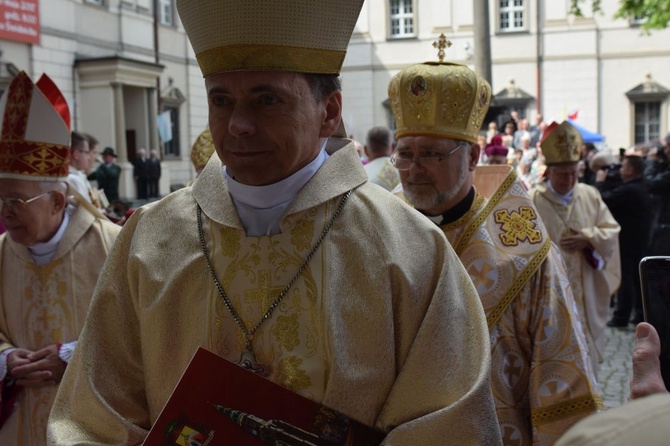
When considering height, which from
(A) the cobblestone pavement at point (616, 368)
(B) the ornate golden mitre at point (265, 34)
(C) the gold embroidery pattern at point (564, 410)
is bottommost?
(A) the cobblestone pavement at point (616, 368)

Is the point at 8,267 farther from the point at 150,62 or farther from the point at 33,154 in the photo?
the point at 150,62

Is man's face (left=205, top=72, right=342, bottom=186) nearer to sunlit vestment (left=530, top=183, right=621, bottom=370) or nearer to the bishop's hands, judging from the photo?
the bishop's hands

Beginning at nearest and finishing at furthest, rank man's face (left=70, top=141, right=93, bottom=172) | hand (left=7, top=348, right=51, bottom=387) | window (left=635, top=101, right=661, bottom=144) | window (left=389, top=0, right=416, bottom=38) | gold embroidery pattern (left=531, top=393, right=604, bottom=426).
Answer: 1. gold embroidery pattern (left=531, top=393, right=604, bottom=426)
2. hand (left=7, top=348, right=51, bottom=387)
3. man's face (left=70, top=141, right=93, bottom=172)
4. window (left=635, top=101, right=661, bottom=144)
5. window (left=389, top=0, right=416, bottom=38)

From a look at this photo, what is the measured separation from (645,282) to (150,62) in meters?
24.9

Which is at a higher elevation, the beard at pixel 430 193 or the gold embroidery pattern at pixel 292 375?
the beard at pixel 430 193

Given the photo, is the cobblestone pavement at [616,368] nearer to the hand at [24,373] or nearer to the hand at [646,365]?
the hand at [24,373]

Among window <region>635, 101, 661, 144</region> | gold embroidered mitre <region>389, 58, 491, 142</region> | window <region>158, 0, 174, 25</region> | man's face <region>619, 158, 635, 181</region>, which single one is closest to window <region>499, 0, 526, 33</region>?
window <region>635, 101, 661, 144</region>

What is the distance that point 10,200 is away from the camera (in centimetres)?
383

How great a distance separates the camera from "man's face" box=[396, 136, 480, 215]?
3.51 m

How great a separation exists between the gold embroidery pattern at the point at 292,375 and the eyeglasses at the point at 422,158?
161cm

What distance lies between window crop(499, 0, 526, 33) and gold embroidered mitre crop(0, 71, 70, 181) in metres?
29.0

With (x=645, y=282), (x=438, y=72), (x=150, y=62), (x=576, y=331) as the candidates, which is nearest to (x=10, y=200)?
(x=438, y=72)

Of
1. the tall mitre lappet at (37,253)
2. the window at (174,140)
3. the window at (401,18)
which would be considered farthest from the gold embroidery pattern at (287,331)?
the window at (401,18)

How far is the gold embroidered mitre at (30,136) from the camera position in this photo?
3875 mm
